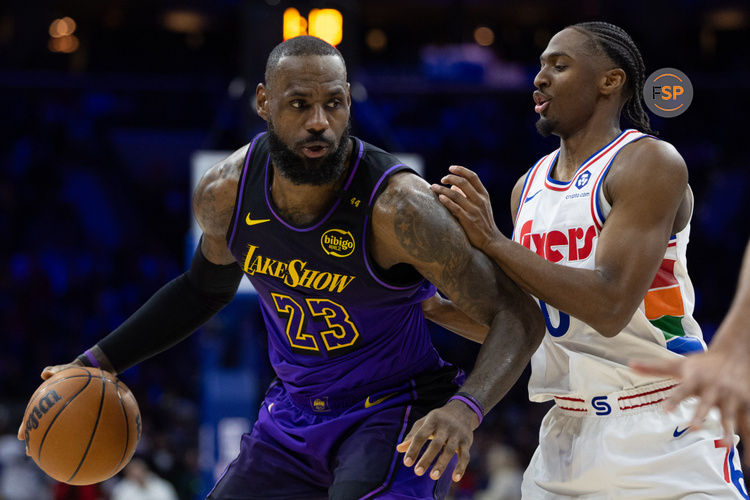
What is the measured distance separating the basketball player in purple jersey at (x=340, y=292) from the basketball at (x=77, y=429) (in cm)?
43

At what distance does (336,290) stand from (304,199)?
13.6 inches

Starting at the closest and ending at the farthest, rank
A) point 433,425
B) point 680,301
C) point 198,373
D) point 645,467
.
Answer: point 433,425
point 645,467
point 680,301
point 198,373

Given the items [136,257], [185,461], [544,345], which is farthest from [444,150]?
[544,345]

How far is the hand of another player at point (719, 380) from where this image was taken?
1.42 meters

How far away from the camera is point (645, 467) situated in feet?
9.36

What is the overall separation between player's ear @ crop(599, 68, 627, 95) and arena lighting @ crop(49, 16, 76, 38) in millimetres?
14842

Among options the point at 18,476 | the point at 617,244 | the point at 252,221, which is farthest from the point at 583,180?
the point at 18,476

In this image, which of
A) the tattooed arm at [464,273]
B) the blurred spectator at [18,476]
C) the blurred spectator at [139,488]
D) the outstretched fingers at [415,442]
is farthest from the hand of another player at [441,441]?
the blurred spectator at [18,476]

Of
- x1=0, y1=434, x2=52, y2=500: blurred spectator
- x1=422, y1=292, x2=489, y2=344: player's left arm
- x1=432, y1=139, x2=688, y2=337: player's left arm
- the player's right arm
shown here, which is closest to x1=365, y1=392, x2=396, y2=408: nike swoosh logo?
x1=422, y1=292, x2=489, y2=344: player's left arm

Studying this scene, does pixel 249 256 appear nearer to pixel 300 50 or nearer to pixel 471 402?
pixel 300 50

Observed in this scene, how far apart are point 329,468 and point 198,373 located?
10.4 metres

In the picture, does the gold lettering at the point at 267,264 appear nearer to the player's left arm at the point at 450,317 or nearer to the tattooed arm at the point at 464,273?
the tattooed arm at the point at 464,273

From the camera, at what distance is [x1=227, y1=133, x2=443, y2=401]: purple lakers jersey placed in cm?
310

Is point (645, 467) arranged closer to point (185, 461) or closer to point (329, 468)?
point (329, 468)
